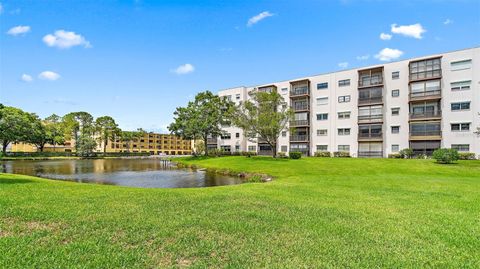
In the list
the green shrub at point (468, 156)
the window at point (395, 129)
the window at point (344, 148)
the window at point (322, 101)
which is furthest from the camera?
the window at point (322, 101)

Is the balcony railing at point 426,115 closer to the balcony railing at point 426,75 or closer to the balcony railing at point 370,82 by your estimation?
the balcony railing at point 426,75

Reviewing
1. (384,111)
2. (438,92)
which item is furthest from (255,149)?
(438,92)

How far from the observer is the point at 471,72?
41.7m

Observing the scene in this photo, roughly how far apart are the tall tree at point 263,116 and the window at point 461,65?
25983 mm

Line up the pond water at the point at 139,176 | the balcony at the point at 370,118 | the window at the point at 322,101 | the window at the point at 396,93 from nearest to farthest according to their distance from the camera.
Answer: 1. the pond water at the point at 139,176
2. the window at the point at 396,93
3. the balcony at the point at 370,118
4. the window at the point at 322,101

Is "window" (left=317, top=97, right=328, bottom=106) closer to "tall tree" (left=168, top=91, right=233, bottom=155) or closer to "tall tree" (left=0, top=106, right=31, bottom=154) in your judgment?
"tall tree" (left=168, top=91, right=233, bottom=155)

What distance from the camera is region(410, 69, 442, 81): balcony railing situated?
144 ft

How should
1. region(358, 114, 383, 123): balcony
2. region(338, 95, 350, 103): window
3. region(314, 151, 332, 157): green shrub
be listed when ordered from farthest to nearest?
region(338, 95, 350, 103): window → region(314, 151, 332, 157): green shrub → region(358, 114, 383, 123): balcony

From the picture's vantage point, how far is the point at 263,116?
146 ft

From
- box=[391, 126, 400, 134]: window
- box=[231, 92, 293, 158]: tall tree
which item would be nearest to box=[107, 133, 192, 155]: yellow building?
box=[231, 92, 293, 158]: tall tree

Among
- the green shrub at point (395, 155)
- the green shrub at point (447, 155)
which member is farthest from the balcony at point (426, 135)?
the green shrub at point (447, 155)

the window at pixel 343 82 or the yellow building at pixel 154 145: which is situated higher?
the window at pixel 343 82

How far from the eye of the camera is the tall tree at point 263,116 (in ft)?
148

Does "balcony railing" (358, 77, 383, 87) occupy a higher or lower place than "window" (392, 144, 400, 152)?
higher
